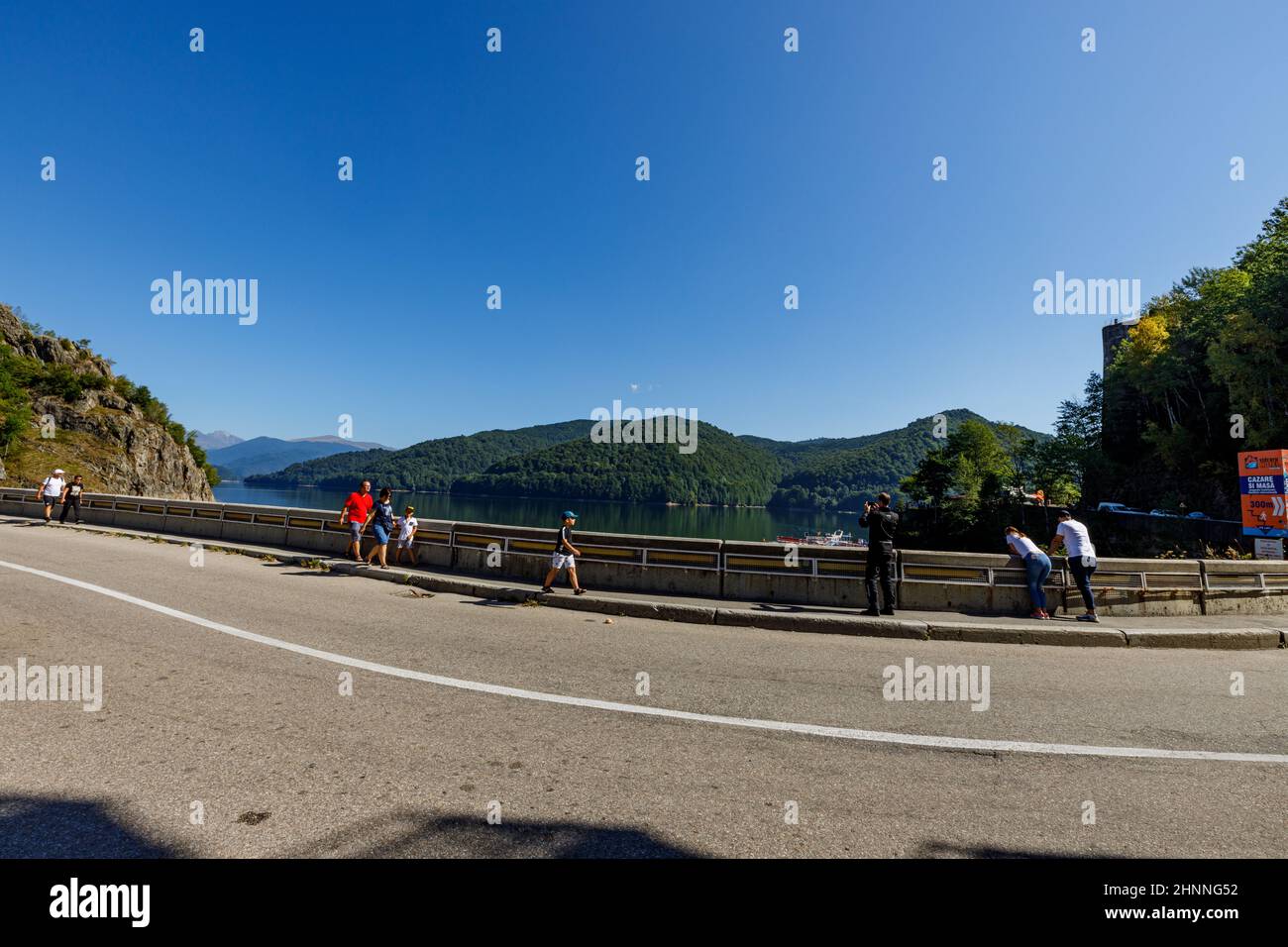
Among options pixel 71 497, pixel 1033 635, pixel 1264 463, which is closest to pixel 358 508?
pixel 1033 635

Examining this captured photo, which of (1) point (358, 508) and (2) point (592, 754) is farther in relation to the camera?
(1) point (358, 508)

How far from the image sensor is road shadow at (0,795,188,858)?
2572 mm

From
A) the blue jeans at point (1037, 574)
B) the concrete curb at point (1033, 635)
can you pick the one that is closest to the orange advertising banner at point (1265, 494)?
the blue jeans at point (1037, 574)

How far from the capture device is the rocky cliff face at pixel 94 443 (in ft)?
161

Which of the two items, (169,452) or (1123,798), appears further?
(169,452)

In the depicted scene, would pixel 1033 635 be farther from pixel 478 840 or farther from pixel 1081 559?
pixel 478 840

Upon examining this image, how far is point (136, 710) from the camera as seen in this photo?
4.30 m

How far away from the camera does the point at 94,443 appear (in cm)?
5659

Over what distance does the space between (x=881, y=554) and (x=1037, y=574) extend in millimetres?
2793

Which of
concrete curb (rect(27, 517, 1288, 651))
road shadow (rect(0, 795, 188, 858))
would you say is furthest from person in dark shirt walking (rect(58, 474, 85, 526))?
→ road shadow (rect(0, 795, 188, 858))

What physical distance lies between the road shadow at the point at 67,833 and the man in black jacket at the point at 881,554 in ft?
28.5
